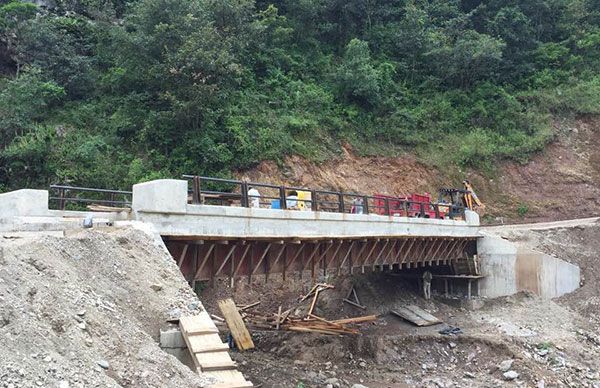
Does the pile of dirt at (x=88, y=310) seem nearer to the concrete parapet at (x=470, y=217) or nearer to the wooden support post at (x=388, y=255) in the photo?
the wooden support post at (x=388, y=255)

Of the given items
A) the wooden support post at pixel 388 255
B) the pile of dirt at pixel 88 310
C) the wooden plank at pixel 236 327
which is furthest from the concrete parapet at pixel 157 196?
the wooden support post at pixel 388 255

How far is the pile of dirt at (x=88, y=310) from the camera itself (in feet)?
19.9

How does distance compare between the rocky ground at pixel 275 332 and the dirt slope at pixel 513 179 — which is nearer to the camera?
the rocky ground at pixel 275 332

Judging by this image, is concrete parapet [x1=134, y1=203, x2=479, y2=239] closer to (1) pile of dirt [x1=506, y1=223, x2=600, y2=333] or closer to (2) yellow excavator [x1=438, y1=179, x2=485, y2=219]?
(2) yellow excavator [x1=438, y1=179, x2=485, y2=219]

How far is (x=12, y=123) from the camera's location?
2503 cm

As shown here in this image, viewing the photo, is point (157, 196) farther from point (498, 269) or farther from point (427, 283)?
point (498, 269)

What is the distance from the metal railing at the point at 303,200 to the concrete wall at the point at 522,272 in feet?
8.36

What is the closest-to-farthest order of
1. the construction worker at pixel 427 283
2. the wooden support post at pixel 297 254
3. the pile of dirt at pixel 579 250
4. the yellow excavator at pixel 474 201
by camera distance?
the wooden support post at pixel 297 254 → the pile of dirt at pixel 579 250 → the construction worker at pixel 427 283 → the yellow excavator at pixel 474 201

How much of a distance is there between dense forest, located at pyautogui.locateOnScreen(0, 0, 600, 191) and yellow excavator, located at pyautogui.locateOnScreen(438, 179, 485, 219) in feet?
10.7

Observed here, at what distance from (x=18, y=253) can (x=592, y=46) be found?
46.1 metres

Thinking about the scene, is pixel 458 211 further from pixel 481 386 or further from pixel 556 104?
pixel 556 104

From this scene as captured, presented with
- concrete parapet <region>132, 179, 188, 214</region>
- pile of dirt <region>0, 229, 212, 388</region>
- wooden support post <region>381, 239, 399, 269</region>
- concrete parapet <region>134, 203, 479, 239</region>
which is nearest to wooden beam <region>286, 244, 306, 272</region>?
concrete parapet <region>134, 203, 479, 239</region>

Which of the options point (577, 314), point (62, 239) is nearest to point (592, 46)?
point (577, 314)

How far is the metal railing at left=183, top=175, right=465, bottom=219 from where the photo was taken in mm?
13516
